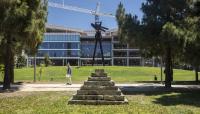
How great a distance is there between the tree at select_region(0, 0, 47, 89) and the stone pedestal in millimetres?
9150

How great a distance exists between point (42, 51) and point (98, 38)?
47.6 meters

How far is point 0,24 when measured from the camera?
2814cm

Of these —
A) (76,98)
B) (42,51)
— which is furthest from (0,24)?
(42,51)

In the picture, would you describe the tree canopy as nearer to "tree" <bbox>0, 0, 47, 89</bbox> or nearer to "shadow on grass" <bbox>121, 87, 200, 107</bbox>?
"shadow on grass" <bbox>121, 87, 200, 107</bbox>

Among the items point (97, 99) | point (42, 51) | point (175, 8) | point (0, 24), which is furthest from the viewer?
point (42, 51)

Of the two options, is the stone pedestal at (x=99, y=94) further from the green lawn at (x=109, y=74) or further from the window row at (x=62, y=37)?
the window row at (x=62, y=37)

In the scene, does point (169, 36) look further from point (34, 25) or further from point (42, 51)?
point (42, 51)

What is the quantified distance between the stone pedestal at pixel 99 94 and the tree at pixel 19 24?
915 centimetres

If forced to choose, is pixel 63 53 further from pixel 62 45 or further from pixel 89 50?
pixel 89 50

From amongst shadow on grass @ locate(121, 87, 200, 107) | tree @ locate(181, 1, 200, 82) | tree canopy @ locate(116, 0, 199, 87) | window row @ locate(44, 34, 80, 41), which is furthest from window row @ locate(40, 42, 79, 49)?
shadow on grass @ locate(121, 87, 200, 107)

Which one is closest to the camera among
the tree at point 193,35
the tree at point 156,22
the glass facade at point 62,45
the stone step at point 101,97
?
the stone step at point 101,97

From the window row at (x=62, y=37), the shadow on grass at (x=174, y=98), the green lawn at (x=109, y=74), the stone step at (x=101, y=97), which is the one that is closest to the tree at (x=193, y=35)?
the shadow on grass at (x=174, y=98)

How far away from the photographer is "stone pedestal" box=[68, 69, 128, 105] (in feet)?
67.1

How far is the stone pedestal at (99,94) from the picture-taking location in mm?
20453
